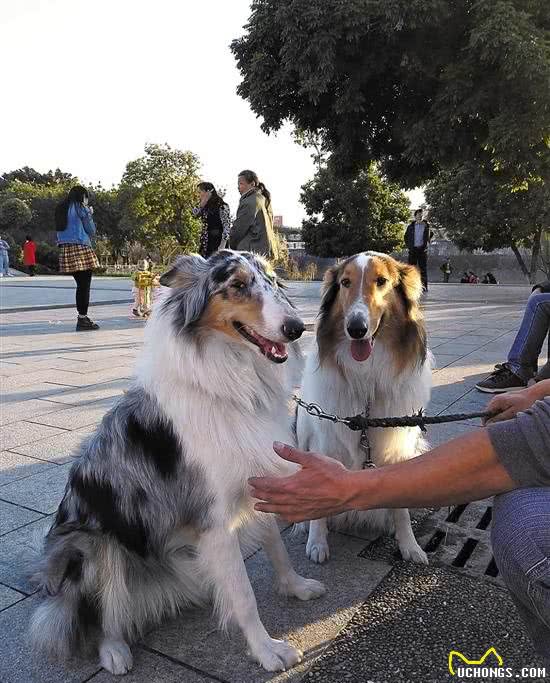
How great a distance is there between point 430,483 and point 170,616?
133 cm

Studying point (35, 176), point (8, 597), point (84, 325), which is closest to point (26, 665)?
point (8, 597)

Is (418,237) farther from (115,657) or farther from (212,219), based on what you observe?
(115,657)

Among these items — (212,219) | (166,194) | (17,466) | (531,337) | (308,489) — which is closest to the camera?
(308,489)

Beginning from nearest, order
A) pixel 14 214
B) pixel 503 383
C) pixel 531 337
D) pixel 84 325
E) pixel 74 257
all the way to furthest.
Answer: pixel 531 337 < pixel 503 383 < pixel 74 257 < pixel 84 325 < pixel 14 214

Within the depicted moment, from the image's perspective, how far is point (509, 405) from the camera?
6.57 feet

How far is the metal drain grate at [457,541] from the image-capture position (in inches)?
95.3

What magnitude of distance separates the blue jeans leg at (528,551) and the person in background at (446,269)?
103 feet

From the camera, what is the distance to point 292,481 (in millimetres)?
1537

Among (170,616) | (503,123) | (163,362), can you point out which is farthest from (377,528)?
(503,123)

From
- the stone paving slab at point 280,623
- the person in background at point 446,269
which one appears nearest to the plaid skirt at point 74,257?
the stone paving slab at point 280,623

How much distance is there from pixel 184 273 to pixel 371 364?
1139 millimetres

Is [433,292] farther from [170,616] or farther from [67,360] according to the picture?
[170,616]

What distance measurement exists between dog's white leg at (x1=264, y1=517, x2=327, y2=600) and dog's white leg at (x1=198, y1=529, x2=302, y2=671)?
0.31 meters

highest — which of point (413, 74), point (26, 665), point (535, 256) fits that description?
point (413, 74)
